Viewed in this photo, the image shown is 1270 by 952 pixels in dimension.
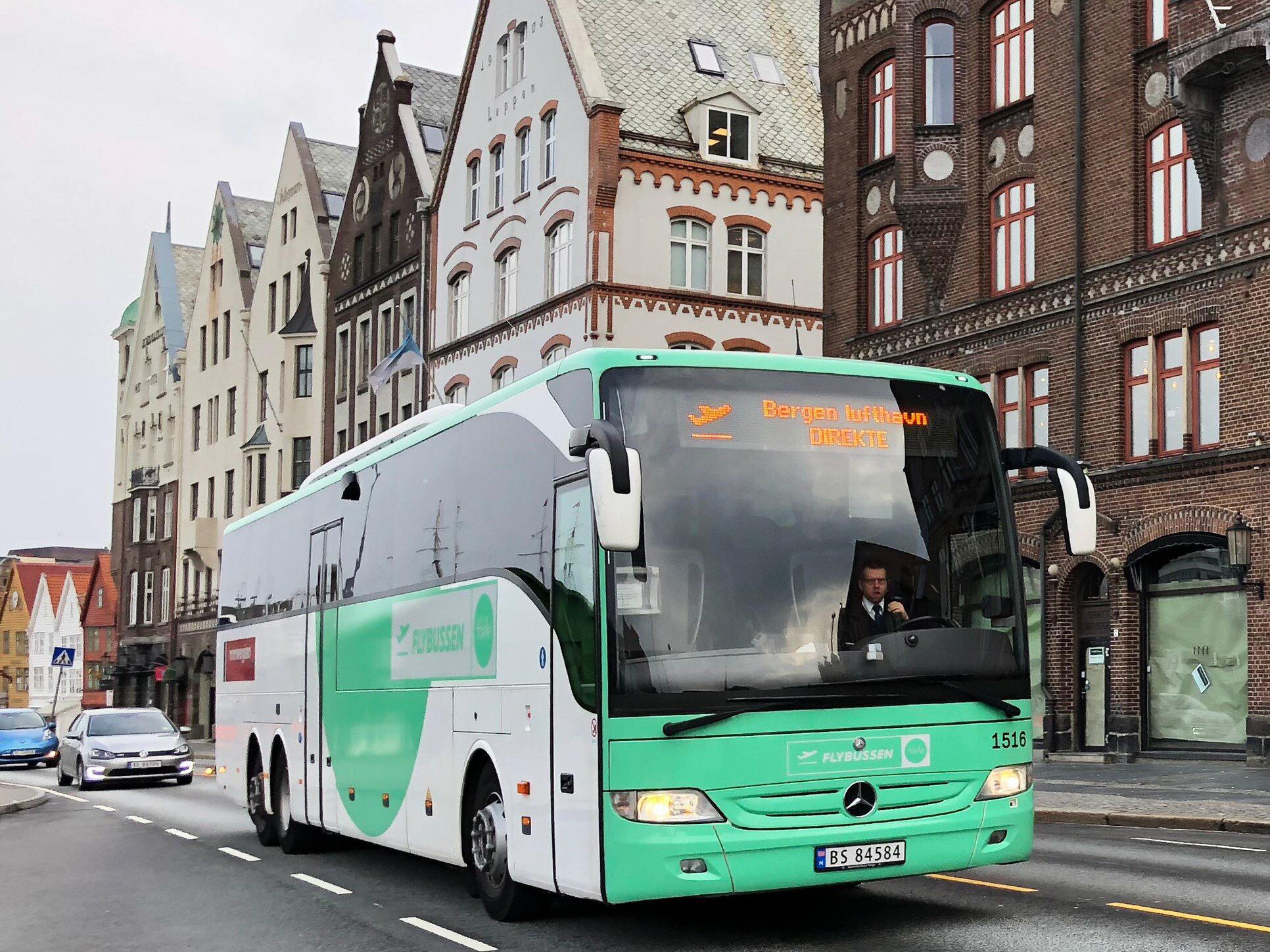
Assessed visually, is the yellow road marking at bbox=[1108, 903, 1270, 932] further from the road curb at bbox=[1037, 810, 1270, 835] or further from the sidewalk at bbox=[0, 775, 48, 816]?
the sidewalk at bbox=[0, 775, 48, 816]

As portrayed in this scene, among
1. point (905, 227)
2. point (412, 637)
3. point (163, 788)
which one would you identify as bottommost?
point (163, 788)

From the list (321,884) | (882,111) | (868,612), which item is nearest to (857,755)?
(868,612)

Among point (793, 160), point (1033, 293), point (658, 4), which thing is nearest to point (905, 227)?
point (1033, 293)

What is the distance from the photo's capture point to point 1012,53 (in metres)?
32.2

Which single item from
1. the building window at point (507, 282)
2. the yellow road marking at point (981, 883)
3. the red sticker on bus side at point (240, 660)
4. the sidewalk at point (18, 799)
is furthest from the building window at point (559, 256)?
the yellow road marking at point (981, 883)

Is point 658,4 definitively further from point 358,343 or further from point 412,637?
point 412,637

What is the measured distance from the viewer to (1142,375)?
93.1 ft

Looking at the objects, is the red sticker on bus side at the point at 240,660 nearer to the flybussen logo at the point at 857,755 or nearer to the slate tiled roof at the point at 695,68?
the flybussen logo at the point at 857,755

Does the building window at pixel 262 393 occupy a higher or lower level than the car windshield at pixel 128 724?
higher

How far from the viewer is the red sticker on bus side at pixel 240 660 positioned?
18203mm

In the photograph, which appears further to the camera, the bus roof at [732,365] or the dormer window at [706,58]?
the dormer window at [706,58]

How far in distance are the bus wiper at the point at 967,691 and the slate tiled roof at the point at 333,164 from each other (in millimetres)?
53253

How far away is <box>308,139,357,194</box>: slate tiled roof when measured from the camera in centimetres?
6159

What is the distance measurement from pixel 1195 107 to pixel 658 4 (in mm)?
21604
